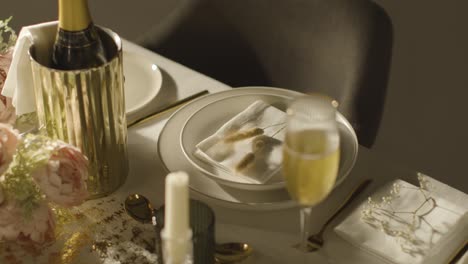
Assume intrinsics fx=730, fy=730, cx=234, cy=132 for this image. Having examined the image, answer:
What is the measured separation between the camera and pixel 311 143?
909mm

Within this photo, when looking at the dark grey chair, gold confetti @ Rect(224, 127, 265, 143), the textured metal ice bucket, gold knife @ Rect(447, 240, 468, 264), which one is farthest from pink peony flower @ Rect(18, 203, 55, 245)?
the dark grey chair

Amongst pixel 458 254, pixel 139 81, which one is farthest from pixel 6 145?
pixel 458 254

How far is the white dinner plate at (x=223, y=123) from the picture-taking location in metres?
1.12

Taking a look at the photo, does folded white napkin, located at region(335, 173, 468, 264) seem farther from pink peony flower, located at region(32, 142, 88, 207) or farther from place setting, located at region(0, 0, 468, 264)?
pink peony flower, located at region(32, 142, 88, 207)

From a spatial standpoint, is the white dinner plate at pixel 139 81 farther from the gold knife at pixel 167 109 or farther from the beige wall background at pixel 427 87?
the beige wall background at pixel 427 87

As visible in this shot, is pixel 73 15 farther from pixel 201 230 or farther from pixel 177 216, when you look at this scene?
pixel 177 216

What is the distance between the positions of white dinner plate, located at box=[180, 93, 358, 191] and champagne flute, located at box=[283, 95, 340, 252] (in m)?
0.19

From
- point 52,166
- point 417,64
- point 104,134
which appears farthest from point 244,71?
point 417,64

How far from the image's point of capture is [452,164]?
8.42 feet

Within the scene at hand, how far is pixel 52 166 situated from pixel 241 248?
0.96 ft

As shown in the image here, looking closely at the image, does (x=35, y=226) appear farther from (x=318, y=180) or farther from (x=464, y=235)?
(x=464, y=235)

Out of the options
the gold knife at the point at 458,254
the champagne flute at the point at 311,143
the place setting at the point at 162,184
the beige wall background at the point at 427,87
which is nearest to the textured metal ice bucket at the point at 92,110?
the place setting at the point at 162,184

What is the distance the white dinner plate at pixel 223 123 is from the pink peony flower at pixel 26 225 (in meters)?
0.25

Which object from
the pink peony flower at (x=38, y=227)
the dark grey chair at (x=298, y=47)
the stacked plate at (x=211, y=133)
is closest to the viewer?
the pink peony flower at (x=38, y=227)
